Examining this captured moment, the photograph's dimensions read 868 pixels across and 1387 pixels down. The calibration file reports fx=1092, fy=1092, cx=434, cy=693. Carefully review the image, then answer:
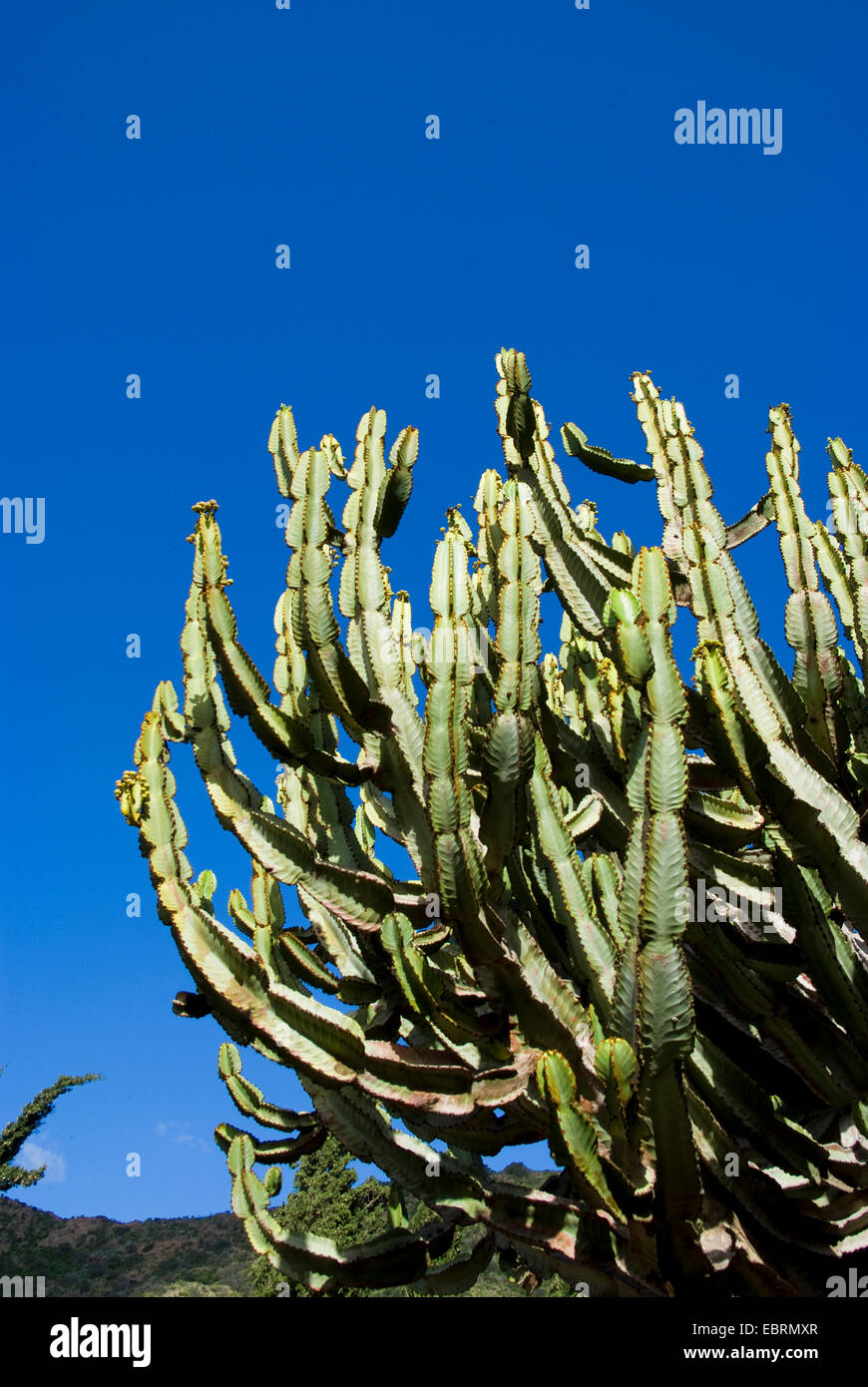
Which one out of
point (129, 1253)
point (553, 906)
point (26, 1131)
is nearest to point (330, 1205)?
point (26, 1131)

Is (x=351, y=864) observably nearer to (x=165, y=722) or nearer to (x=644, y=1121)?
(x=165, y=722)

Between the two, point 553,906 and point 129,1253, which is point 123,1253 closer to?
point 129,1253

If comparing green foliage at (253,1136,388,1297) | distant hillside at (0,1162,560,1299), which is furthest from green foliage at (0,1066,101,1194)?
distant hillside at (0,1162,560,1299)

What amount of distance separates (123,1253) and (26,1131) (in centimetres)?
1676

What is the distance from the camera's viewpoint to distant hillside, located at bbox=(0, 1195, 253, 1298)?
22391 millimetres

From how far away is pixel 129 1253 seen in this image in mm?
26703

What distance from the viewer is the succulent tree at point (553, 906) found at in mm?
3658

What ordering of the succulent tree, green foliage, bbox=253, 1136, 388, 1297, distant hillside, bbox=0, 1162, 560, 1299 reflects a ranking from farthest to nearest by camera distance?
distant hillside, bbox=0, 1162, 560, 1299 < green foliage, bbox=253, 1136, 388, 1297 < the succulent tree

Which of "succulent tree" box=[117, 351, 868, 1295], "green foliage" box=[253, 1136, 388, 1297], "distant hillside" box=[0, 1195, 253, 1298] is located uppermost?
"succulent tree" box=[117, 351, 868, 1295]

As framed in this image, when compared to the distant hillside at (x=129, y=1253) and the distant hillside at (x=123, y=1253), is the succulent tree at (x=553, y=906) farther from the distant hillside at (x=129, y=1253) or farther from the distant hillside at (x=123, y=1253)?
the distant hillside at (x=123, y=1253)

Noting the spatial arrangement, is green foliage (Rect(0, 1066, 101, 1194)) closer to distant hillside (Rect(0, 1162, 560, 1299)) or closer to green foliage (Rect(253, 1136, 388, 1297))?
green foliage (Rect(253, 1136, 388, 1297))
